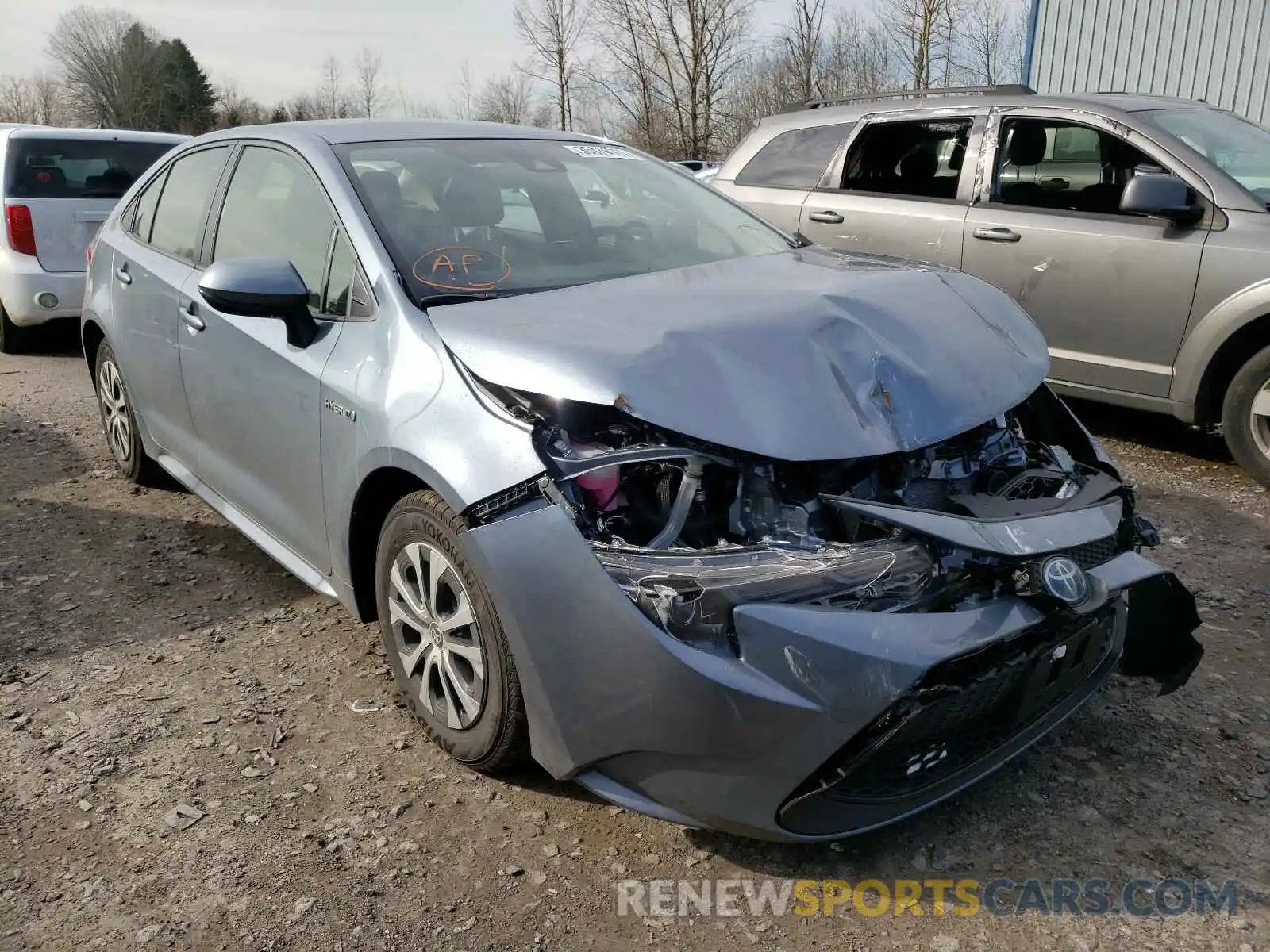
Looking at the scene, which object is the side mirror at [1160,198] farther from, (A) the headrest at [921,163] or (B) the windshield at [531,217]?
(B) the windshield at [531,217]

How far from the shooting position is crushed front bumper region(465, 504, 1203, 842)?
2.12 m

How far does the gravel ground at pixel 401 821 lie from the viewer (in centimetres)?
231

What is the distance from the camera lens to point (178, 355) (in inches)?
156

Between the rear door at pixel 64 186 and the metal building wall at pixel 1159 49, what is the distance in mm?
12934

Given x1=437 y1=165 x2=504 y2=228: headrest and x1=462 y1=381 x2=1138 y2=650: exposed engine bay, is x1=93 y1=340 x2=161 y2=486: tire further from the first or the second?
x1=462 y1=381 x2=1138 y2=650: exposed engine bay

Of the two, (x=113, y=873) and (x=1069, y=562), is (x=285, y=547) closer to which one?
Result: (x=113, y=873)

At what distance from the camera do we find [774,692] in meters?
2.12

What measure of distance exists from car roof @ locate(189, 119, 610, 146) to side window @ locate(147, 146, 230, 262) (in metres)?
0.16

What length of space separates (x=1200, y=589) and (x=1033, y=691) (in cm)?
176

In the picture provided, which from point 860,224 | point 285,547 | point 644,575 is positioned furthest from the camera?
point 860,224

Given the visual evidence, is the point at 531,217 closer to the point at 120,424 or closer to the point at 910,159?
the point at 120,424

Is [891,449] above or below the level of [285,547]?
above

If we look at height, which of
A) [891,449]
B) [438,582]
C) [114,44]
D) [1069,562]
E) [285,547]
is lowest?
[285,547]

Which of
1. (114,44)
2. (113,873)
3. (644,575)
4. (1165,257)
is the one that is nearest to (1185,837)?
(644,575)
